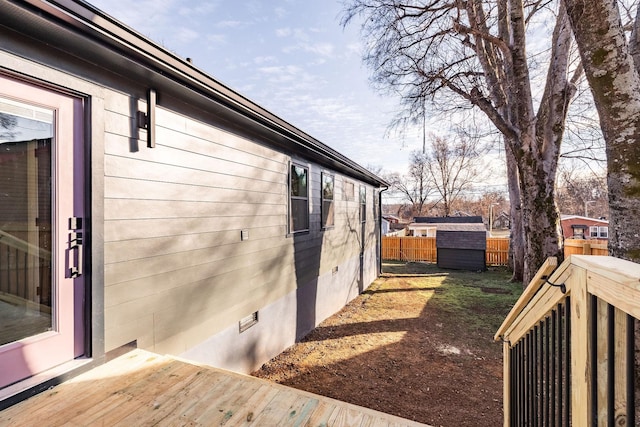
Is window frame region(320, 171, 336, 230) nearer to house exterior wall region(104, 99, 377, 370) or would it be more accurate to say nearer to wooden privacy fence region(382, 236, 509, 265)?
house exterior wall region(104, 99, 377, 370)

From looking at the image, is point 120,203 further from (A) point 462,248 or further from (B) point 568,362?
(A) point 462,248

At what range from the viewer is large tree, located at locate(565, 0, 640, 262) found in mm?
2697

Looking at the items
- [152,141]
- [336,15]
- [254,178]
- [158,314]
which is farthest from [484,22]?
[158,314]

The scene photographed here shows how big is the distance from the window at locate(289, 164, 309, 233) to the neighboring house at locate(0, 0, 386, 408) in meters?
0.72

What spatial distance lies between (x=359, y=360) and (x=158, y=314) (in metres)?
3.26

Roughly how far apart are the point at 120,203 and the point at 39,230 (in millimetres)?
549

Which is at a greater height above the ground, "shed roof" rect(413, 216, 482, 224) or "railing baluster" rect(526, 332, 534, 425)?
"shed roof" rect(413, 216, 482, 224)

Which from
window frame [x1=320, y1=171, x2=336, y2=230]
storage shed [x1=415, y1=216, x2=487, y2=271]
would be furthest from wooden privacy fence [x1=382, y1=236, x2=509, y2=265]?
window frame [x1=320, y1=171, x2=336, y2=230]

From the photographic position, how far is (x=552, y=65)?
20.2 ft

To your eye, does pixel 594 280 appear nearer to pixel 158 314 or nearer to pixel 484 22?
pixel 158 314

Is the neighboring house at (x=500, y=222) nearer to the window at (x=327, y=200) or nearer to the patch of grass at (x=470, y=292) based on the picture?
the patch of grass at (x=470, y=292)

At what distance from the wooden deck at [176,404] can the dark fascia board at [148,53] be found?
2319 millimetres

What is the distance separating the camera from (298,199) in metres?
5.59

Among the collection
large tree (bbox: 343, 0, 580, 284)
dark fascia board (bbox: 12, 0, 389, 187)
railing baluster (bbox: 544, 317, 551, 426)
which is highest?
large tree (bbox: 343, 0, 580, 284)
